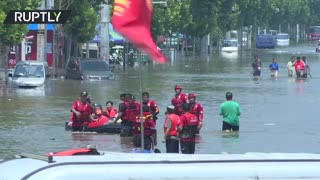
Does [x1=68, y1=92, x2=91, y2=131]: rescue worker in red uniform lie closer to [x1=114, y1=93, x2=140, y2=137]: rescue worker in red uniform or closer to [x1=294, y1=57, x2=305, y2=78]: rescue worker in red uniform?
[x1=114, y1=93, x2=140, y2=137]: rescue worker in red uniform

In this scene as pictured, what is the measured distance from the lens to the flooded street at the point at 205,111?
21.9m

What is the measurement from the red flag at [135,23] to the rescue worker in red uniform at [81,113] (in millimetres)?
16024

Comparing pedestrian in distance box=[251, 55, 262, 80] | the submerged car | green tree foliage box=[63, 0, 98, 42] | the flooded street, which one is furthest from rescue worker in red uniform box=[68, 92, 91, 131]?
green tree foliage box=[63, 0, 98, 42]

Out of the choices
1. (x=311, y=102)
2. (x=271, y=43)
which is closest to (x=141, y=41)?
(x=311, y=102)

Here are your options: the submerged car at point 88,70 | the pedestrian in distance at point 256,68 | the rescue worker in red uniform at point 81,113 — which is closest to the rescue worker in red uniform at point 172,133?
the rescue worker in red uniform at point 81,113

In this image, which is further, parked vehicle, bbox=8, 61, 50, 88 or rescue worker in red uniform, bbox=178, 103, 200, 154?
→ parked vehicle, bbox=8, 61, 50, 88

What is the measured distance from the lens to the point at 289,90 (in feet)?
142

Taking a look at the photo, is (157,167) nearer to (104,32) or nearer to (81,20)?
(81,20)

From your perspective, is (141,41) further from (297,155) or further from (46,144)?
(46,144)

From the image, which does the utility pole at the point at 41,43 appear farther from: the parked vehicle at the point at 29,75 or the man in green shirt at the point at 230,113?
the man in green shirt at the point at 230,113

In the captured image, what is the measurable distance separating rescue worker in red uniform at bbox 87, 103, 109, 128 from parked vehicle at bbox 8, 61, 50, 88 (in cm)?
2005

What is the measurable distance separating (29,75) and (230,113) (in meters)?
23.7

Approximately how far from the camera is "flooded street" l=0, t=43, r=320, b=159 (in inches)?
862

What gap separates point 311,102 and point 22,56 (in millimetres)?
27272
